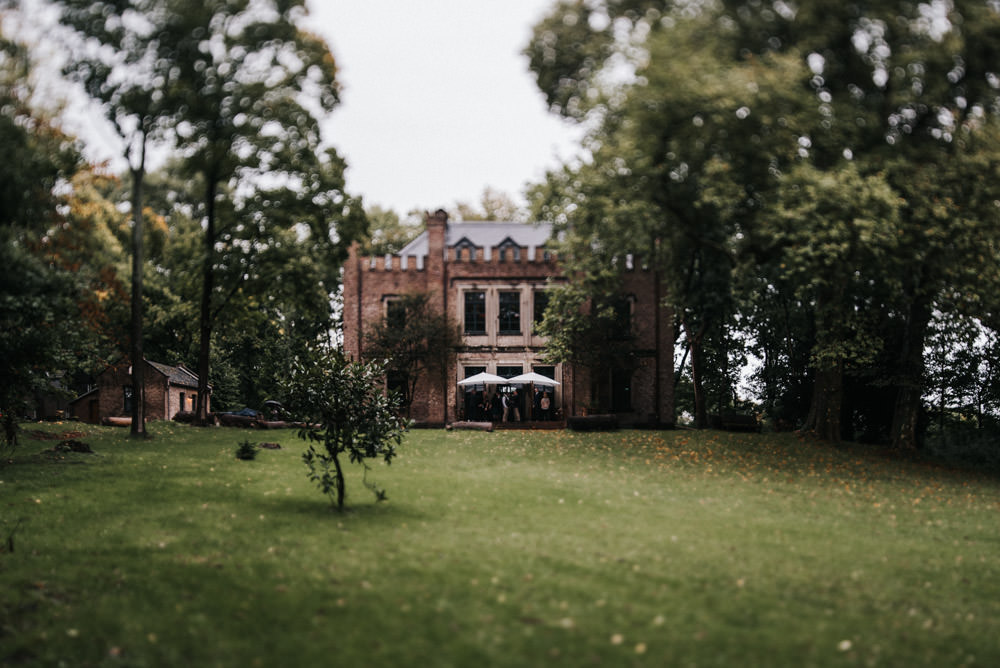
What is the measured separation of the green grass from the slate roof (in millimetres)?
26078

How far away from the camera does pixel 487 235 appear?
44.8m

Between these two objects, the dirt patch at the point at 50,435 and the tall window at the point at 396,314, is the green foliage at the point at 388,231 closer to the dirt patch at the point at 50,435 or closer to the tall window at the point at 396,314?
the tall window at the point at 396,314

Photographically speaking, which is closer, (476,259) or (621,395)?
(621,395)

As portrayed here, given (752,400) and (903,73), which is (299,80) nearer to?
(903,73)

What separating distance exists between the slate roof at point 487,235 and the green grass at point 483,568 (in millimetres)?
26078

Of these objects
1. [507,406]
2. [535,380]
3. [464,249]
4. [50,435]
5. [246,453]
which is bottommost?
[246,453]

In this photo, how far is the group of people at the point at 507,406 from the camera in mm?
38062

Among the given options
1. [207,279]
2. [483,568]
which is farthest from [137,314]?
[483,568]

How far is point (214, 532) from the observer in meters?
12.4

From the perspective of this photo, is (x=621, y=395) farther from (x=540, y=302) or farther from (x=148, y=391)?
(x=148, y=391)

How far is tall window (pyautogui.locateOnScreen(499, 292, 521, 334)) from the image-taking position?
1619 inches

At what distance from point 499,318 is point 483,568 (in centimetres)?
3073

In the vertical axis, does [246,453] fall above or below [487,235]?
below

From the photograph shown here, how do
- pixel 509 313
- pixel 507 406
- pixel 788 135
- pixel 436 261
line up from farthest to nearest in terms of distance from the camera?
pixel 509 313
pixel 436 261
pixel 507 406
pixel 788 135
